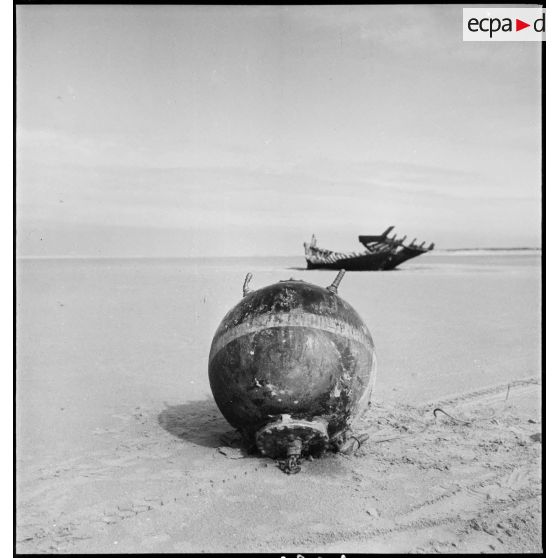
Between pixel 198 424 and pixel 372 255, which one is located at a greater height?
pixel 372 255

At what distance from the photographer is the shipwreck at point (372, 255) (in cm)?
2594

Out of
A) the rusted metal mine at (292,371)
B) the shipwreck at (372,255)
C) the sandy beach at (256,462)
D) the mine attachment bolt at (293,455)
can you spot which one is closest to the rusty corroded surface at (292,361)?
the rusted metal mine at (292,371)

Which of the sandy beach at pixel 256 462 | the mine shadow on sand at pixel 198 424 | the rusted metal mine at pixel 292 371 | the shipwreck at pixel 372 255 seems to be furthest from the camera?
the shipwreck at pixel 372 255

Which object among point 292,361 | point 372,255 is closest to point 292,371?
point 292,361

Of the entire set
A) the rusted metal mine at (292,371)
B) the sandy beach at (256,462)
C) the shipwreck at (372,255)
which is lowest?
the sandy beach at (256,462)

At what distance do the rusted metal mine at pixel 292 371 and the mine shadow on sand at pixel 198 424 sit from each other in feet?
2.06

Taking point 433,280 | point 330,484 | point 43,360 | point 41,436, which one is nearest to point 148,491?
point 330,484

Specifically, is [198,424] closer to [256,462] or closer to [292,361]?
[256,462]

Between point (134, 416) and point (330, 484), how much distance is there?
2.53 meters

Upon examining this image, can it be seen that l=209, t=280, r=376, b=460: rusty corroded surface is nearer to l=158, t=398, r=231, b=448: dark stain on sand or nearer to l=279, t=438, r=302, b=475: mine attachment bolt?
l=279, t=438, r=302, b=475: mine attachment bolt

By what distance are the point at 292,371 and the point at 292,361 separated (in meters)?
0.08

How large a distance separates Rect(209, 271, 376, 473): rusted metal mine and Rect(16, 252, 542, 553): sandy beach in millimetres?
314

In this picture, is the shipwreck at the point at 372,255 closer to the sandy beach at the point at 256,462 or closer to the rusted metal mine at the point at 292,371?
the sandy beach at the point at 256,462

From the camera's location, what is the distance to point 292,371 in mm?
4207
